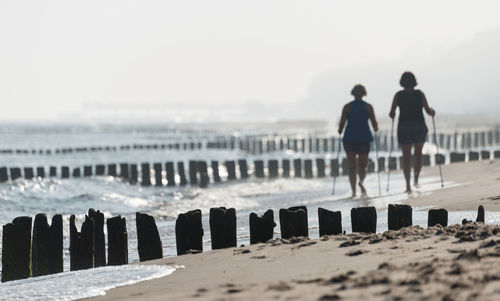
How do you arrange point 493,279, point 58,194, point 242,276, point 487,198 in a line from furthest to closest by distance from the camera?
point 58,194 < point 487,198 < point 242,276 < point 493,279

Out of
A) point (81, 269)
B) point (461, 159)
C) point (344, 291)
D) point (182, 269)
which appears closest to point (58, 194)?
point (461, 159)

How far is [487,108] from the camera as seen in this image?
146500mm

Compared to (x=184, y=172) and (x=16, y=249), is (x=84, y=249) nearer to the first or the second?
(x=16, y=249)

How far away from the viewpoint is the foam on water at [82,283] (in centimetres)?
639

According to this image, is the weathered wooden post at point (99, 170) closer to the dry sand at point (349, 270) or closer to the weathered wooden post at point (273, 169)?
the weathered wooden post at point (273, 169)

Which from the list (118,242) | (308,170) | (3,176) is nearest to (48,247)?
(118,242)

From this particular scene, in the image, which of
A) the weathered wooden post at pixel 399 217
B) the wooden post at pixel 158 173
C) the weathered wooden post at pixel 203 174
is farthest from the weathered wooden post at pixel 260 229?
the wooden post at pixel 158 173

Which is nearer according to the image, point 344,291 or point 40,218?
point 344,291

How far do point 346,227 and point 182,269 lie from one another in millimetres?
2959

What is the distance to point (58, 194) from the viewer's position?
1858 cm

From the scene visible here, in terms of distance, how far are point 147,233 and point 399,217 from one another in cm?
224

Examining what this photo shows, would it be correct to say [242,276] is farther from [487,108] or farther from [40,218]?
[487,108]

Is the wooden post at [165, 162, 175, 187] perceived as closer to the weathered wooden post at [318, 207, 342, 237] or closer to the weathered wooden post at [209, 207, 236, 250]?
the weathered wooden post at [209, 207, 236, 250]

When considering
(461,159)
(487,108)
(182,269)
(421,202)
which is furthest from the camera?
(487,108)
